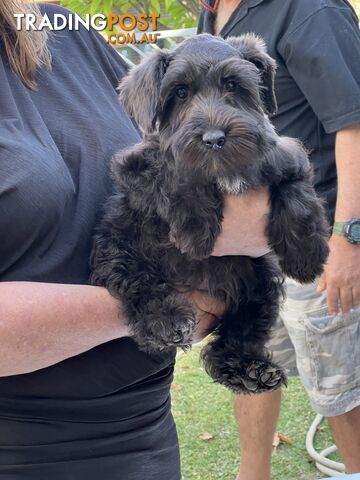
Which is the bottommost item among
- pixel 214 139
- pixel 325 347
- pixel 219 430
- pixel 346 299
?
pixel 219 430

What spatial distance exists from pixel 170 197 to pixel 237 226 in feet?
0.80

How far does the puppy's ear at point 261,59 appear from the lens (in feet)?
7.21

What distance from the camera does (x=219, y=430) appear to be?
195 inches

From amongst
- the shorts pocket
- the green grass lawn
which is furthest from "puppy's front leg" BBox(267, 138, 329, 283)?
the green grass lawn

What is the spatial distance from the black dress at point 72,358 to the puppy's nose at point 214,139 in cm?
39

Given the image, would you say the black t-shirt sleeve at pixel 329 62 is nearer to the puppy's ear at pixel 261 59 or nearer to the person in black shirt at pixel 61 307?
the puppy's ear at pixel 261 59

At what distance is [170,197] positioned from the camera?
213 cm

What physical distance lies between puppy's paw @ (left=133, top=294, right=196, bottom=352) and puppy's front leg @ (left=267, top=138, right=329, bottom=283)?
0.36 metres

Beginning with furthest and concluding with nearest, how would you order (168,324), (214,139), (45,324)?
(168,324)
(214,139)
(45,324)

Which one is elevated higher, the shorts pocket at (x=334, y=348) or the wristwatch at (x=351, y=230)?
the wristwatch at (x=351, y=230)

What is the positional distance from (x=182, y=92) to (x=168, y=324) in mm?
733

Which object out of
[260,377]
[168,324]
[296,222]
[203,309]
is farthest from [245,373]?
[296,222]

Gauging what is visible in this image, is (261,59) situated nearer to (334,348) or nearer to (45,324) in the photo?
(45,324)

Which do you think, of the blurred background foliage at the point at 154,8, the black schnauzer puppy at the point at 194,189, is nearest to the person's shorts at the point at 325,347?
the black schnauzer puppy at the point at 194,189
